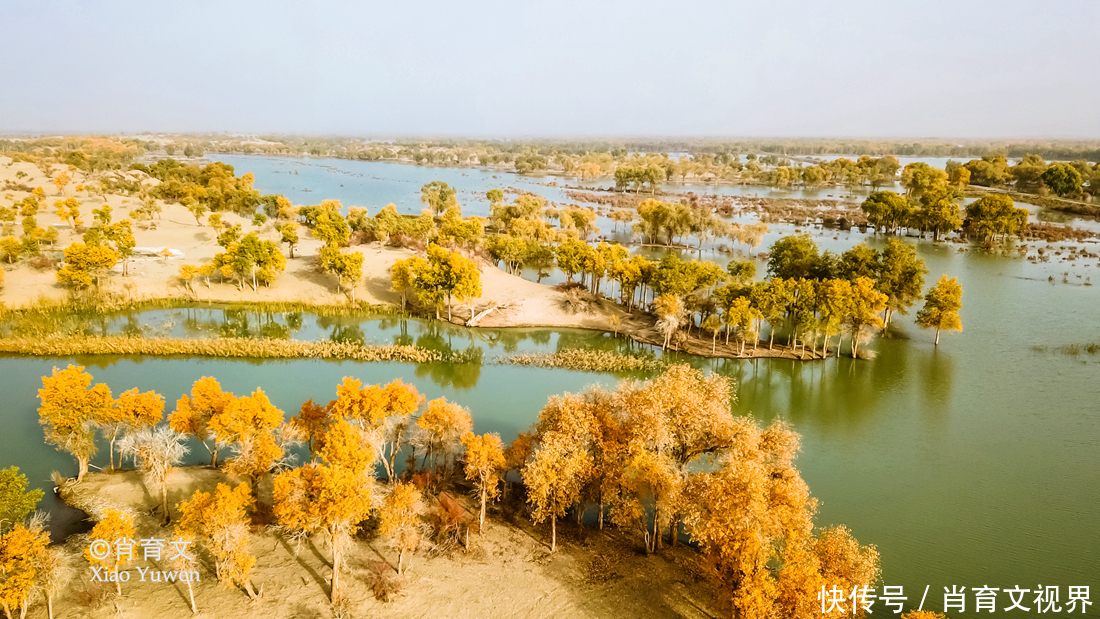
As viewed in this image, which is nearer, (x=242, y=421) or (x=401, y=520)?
(x=401, y=520)

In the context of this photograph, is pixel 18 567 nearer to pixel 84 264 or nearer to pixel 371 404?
pixel 371 404

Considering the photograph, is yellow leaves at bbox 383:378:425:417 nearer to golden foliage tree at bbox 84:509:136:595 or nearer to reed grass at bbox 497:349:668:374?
golden foliage tree at bbox 84:509:136:595

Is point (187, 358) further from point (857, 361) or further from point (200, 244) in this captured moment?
point (857, 361)

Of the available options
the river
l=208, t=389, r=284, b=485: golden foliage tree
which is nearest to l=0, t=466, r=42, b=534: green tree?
l=208, t=389, r=284, b=485: golden foliage tree

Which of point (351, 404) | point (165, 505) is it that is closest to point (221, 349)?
point (165, 505)

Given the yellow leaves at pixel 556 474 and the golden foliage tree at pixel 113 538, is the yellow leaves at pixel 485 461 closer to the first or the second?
the yellow leaves at pixel 556 474

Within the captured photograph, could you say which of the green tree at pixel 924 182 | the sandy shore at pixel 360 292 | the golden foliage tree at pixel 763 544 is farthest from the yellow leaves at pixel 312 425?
the green tree at pixel 924 182
